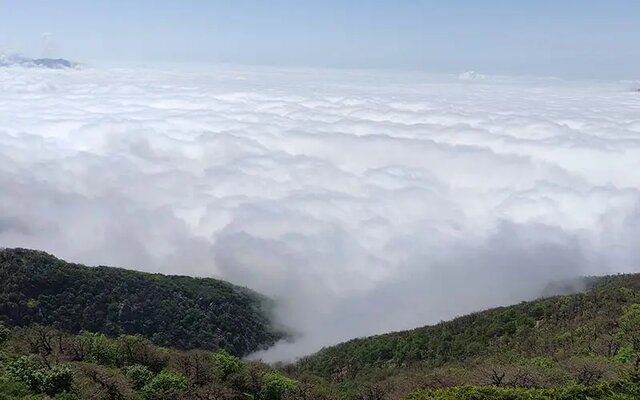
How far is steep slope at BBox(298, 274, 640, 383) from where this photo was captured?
214 feet

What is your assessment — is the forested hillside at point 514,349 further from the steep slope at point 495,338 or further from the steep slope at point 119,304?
the steep slope at point 119,304

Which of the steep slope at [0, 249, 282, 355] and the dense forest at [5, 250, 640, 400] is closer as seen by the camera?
the dense forest at [5, 250, 640, 400]

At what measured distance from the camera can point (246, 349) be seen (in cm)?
11044

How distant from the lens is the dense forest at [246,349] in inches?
1442

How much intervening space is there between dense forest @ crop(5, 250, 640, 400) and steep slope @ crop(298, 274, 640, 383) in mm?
287

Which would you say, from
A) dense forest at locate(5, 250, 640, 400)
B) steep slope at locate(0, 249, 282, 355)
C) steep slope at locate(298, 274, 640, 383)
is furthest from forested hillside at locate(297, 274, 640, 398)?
steep slope at locate(0, 249, 282, 355)

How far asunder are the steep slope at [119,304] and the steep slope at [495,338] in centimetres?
2248

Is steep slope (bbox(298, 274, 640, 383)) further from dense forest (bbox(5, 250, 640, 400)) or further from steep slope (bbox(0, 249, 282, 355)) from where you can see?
steep slope (bbox(0, 249, 282, 355))

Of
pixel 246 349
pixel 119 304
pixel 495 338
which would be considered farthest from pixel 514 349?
pixel 119 304

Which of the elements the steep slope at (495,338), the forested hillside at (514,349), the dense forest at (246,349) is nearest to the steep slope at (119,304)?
the dense forest at (246,349)

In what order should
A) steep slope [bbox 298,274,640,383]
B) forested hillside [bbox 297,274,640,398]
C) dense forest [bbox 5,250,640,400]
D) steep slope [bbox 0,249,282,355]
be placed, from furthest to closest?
steep slope [bbox 0,249,282,355], steep slope [bbox 298,274,640,383], forested hillside [bbox 297,274,640,398], dense forest [bbox 5,250,640,400]

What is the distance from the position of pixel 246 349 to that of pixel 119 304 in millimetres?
26942

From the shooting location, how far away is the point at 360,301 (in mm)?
178375

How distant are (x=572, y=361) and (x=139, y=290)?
79.9 meters
